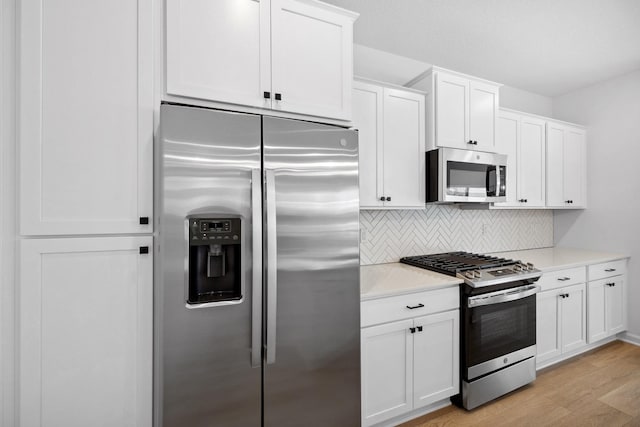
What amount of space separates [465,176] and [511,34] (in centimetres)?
121

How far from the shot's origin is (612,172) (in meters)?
3.32

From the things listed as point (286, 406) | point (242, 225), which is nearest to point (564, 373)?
point (286, 406)

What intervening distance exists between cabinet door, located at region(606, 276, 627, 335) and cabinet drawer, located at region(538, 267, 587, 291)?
0.55m

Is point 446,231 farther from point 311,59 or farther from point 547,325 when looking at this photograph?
point 311,59

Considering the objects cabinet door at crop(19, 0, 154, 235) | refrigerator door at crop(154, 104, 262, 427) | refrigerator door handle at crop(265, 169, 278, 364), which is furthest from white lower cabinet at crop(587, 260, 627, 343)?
cabinet door at crop(19, 0, 154, 235)

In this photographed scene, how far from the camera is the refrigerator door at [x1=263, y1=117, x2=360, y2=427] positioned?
4.53 ft

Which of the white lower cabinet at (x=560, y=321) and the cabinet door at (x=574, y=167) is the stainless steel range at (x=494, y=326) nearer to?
the white lower cabinet at (x=560, y=321)

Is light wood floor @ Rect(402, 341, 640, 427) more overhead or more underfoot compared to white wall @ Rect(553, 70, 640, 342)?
more underfoot

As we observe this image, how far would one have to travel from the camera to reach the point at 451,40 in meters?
2.54

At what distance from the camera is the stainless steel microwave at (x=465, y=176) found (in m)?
2.39

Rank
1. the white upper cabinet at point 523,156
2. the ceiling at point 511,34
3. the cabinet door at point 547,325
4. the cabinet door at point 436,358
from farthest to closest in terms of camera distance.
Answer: the white upper cabinet at point 523,156 → the cabinet door at point 547,325 → the ceiling at point 511,34 → the cabinet door at point 436,358

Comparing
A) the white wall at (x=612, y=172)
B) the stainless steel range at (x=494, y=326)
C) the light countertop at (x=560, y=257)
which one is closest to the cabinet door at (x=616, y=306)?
the white wall at (x=612, y=172)

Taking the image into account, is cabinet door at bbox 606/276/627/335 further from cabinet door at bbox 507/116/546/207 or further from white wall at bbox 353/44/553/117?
white wall at bbox 353/44/553/117

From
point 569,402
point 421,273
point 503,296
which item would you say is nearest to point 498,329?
point 503,296
